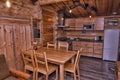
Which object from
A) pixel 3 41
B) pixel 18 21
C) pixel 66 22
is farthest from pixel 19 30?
pixel 66 22

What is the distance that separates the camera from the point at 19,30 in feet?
9.51

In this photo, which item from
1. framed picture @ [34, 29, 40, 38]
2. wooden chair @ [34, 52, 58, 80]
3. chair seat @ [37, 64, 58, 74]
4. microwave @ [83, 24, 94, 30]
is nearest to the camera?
wooden chair @ [34, 52, 58, 80]

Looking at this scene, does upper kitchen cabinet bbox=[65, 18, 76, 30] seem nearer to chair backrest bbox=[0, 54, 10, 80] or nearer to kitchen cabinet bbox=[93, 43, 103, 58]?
kitchen cabinet bbox=[93, 43, 103, 58]

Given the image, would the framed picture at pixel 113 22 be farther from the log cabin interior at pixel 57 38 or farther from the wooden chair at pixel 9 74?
the wooden chair at pixel 9 74

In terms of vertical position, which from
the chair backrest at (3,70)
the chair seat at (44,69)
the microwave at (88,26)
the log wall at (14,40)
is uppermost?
the microwave at (88,26)

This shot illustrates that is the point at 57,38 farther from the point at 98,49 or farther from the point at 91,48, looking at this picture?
the point at 98,49

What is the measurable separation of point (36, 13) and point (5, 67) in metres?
2.15

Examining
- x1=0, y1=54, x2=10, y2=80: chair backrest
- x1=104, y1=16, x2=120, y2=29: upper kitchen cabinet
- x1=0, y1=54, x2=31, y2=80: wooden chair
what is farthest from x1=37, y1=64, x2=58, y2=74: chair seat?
x1=104, y1=16, x2=120, y2=29: upper kitchen cabinet

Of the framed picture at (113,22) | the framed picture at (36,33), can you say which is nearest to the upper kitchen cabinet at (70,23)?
the framed picture at (113,22)

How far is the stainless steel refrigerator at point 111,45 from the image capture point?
13.9 ft

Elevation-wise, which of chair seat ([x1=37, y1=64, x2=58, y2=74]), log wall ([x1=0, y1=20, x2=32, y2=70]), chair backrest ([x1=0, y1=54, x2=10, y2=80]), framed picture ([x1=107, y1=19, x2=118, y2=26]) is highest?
framed picture ([x1=107, y1=19, x2=118, y2=26])

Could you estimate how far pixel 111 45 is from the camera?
4375 mm

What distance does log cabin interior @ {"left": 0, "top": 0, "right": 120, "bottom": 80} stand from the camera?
8.19 feet

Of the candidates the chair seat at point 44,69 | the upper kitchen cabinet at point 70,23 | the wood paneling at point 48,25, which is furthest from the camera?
the upper kitchen cabinet at point 70,23
